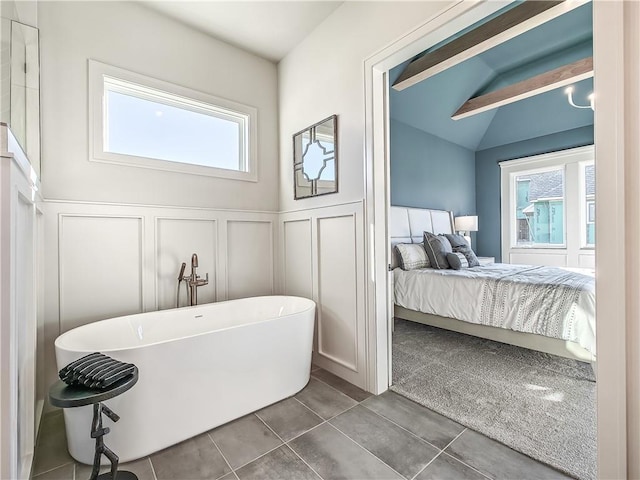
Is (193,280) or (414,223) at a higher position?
(414,223)

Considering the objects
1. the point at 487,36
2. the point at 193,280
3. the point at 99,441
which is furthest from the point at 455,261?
the point at 99,441

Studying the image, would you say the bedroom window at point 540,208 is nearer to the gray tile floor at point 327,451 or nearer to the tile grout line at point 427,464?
the gray tile floor at point 327,451

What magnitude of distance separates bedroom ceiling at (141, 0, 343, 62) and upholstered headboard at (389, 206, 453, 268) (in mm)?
2428

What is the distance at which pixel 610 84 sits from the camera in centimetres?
112

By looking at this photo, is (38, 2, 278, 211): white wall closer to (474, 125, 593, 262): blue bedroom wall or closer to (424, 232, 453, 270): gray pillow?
(424, 232, 453, 270): gray pillow

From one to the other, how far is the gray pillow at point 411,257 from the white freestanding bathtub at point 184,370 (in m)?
1.63

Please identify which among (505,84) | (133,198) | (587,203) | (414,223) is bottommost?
(414,223)

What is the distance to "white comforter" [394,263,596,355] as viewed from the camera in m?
2.26

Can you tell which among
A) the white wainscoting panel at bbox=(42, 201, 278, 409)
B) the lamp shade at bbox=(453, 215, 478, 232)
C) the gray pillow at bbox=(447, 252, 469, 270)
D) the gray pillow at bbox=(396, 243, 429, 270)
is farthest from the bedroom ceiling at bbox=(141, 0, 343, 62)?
the lamp shade at bbox=(453, 215, 478, 232)

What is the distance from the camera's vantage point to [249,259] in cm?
294

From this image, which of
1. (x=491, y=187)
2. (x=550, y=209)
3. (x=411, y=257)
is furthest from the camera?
(x=491, y=187)

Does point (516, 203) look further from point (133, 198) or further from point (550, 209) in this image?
point (133, 198)

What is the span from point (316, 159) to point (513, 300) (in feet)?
7.01

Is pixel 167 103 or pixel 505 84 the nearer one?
pixel 167 103
